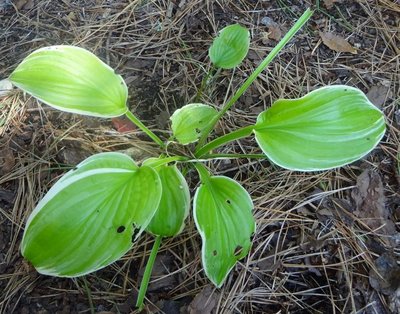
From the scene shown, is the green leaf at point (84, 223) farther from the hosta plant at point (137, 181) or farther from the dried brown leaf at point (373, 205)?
the dried brown leaf at point (373, 205)

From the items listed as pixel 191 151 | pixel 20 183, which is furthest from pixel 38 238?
pixel 191 151

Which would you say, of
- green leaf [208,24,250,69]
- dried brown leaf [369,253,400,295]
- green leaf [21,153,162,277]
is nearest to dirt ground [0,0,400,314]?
dried brown leaf [369,253,400,295]

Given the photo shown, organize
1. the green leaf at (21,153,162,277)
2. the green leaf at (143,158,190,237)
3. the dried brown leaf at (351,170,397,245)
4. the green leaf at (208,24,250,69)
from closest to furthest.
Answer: the green leaf at (21,153,162,277) → the green leaf at (143,158,190,237) → the dried brown leaf at (351,170,397,245) → the green leaf at (208,24,250,69)

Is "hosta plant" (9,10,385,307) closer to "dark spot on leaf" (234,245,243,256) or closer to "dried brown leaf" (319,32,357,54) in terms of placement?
"dark spot on leaf" (234,245,243,256)

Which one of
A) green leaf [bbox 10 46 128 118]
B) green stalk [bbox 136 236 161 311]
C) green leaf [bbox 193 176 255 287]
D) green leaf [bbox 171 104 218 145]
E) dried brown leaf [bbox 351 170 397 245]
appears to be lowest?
dried brown leaf [bbox 351 170 397 245]

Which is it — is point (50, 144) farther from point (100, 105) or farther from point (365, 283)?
point (365, 283)

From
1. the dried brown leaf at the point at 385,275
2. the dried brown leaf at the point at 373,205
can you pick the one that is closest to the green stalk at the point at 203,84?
the dried brown leaf at the point at 373,205

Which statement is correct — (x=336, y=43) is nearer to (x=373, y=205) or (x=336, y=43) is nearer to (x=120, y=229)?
(x=373, y=205)
